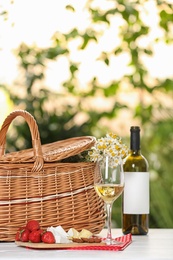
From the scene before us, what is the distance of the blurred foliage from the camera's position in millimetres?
4102

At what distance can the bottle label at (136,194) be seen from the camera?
1.95 m

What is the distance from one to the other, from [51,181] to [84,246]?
0.26m

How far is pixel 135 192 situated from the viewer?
77.0 inches

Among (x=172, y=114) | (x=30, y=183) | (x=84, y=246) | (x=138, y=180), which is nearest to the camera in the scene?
(x=84, y=246)

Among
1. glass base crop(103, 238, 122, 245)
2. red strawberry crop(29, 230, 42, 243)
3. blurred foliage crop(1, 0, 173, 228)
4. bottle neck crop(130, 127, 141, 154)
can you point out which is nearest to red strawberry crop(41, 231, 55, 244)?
red strawberry crop(29, 230, 42, 243)

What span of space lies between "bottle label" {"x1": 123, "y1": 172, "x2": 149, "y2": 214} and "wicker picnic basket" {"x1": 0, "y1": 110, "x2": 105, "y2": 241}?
11 centimetres

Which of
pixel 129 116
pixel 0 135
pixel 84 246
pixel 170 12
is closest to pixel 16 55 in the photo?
pixel 129 116

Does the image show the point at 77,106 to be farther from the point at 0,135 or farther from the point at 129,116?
the point at 0,135

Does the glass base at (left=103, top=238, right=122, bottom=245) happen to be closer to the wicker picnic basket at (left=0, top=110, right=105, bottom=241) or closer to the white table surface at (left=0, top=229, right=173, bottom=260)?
the white table surface at (left=0, top=229, right=173, bottom=260)

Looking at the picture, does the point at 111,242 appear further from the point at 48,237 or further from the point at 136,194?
the point at 136,194

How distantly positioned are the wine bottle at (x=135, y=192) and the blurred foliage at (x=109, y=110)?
1976mm

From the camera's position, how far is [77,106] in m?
4.57

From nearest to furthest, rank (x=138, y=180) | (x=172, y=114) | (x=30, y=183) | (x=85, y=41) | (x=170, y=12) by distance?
(x=30, y=183) → (x=138, y=180) → (x=85, y=41) → (x=170, y=12) → (x=172, y=114)

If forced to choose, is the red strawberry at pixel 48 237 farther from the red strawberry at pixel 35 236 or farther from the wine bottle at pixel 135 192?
the wine bottle at pixel 135 192
